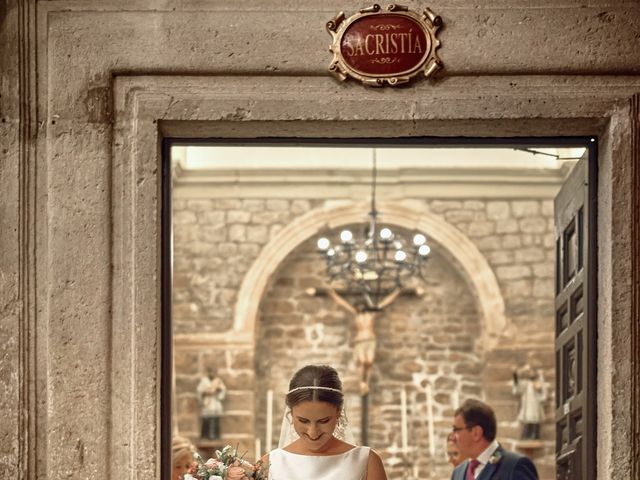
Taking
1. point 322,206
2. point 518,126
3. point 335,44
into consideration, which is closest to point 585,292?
point 518,126

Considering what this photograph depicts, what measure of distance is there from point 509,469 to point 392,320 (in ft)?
23.2

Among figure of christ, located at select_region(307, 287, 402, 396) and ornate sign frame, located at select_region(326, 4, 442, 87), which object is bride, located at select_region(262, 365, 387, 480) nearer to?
ornate sign frame, located at select_region(326, 4, 442, 87)

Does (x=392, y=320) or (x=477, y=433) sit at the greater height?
(x=392, y=320)

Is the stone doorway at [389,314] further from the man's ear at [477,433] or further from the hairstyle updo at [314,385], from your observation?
the hairstyle updo at [314,385]

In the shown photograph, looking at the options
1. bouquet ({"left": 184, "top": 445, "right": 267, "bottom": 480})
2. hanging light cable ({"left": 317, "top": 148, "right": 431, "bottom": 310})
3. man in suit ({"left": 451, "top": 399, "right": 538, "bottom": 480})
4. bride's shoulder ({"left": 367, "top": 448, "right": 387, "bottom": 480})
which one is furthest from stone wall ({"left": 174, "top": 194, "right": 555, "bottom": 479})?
bouquet ({"left": 184, "top": 445, "right": 267, "bottom": 480})

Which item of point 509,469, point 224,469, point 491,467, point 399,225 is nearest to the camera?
point 224,469

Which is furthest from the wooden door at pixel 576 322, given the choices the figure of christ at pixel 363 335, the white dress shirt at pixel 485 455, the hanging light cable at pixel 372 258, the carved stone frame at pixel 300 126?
the figure of christ at pixel 363 335

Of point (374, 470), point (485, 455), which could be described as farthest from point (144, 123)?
point (485, 455)

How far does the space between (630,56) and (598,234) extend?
2.08 ft

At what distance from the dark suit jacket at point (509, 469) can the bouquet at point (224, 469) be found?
218 centimetres

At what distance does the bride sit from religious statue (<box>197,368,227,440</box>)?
8.14 m

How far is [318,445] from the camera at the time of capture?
5.23m

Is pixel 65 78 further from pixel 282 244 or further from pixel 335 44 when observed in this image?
pixel 282 244

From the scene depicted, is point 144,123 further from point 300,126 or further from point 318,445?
point 318,445
